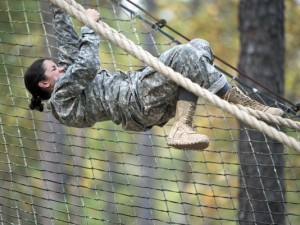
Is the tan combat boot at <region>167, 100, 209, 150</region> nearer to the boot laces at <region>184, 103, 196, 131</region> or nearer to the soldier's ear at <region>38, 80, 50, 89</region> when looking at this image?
the boot laces at <region>184, 103, 196, 131</region>

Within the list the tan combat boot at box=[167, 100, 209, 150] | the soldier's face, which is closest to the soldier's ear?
the soldier's face

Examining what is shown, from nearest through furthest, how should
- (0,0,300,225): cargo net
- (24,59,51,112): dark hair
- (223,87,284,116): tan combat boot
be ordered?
1. (223,87,284,116): tan combat boot
2. (24,59,51,112): dark hair
3. (0,0,300,225): cargo net

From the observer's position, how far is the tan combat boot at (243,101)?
2871mm

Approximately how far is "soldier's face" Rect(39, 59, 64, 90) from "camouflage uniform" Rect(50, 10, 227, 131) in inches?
3.2

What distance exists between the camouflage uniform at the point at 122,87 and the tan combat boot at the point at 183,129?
0.09 m

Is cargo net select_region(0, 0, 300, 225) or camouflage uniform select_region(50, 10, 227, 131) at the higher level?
cargo net select_region(0, 0, 300, 225)

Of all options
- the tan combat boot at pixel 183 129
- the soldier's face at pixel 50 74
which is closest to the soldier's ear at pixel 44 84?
the soldier's face at pixel 50 74

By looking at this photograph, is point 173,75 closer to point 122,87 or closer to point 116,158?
point 122,87

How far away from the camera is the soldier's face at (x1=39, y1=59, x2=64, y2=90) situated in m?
3.02

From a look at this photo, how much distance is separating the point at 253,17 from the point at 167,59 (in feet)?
5.39

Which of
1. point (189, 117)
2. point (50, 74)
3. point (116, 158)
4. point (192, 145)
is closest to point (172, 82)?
point (189, 117)

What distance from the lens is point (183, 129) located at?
2.81 m

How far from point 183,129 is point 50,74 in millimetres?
568

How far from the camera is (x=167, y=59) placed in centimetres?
286
